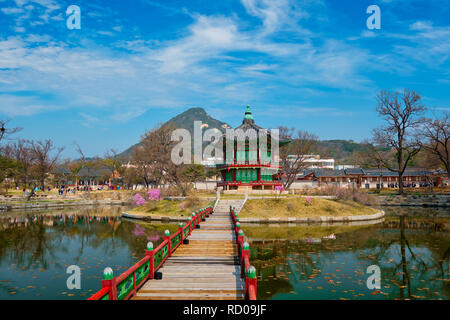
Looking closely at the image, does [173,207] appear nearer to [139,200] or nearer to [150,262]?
[139,200]

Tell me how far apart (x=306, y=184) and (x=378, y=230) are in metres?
35.3

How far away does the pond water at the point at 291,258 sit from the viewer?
12156 millimetres

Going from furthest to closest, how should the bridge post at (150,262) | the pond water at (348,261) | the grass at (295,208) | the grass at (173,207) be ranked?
the grass at (173,207)
the grass at (295,208)
the pond water at (348,261)
the bridge post at (150,262)

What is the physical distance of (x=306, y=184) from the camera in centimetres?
6238

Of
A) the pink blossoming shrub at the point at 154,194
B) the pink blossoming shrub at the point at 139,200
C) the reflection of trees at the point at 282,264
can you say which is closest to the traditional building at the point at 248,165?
the pink blossoming shrub at the point at 154,194

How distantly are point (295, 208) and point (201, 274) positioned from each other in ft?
76.9

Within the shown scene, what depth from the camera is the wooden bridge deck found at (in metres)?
9.02

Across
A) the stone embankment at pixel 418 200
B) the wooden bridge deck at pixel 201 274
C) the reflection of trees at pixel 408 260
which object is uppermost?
the wooden bridge deck at pixel 201 274

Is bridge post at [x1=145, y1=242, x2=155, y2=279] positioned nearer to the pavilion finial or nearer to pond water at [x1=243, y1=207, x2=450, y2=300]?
pond water at [x1=243, y1=207, x2=450, y2=300]

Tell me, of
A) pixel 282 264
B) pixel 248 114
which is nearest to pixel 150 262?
pixel 282 264

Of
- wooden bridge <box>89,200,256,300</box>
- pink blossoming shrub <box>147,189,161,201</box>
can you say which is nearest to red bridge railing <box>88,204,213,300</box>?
wooden bridge <box>89,200,256,300</box>

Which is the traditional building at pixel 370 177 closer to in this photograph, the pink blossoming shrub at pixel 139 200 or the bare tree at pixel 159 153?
the bare tree at pixel 159 153

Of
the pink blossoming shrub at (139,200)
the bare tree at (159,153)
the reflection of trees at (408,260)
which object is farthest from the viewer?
the bare tree at (159,153)

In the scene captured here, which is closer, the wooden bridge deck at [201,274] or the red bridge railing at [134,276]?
the red bridge railing at [134,276]
